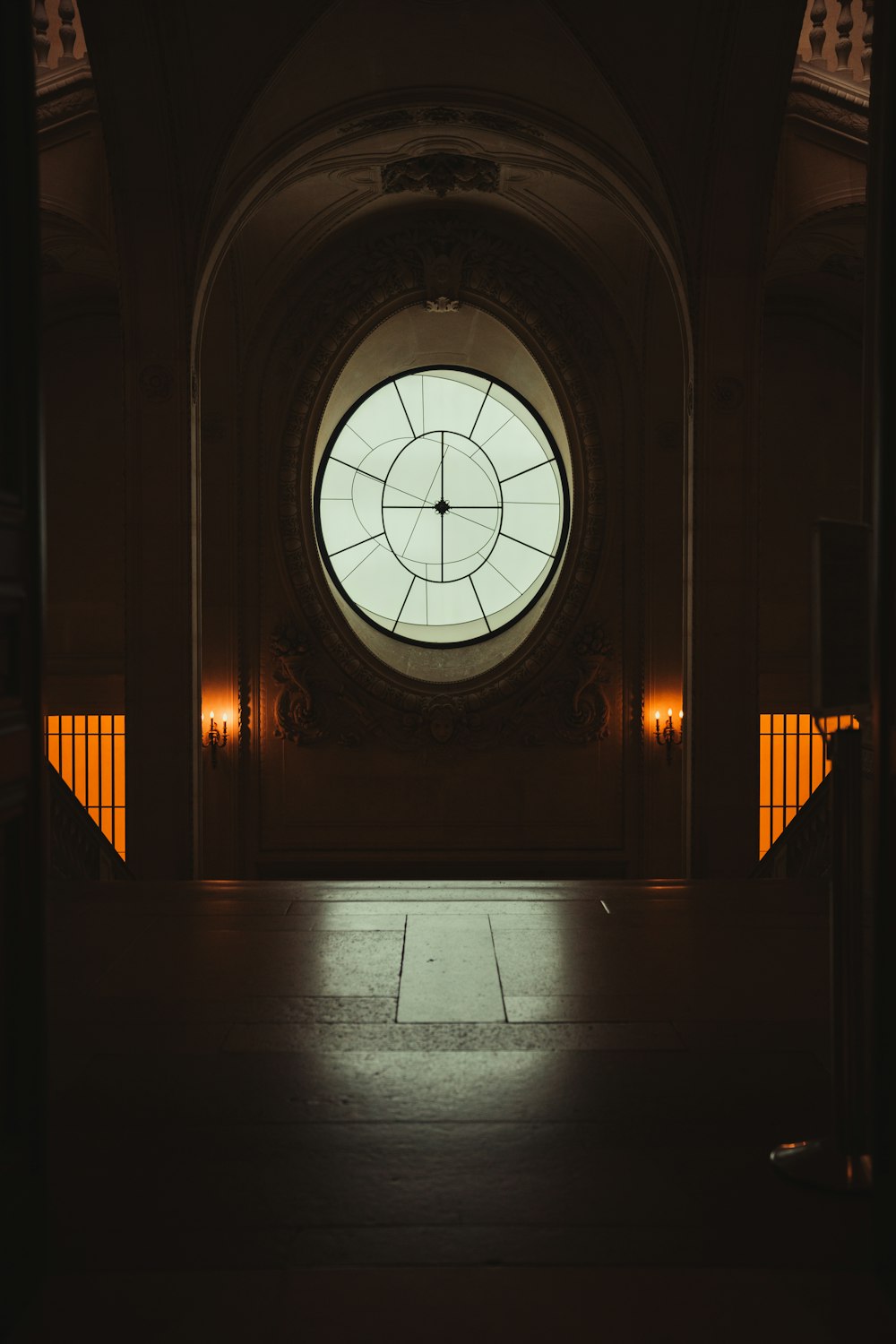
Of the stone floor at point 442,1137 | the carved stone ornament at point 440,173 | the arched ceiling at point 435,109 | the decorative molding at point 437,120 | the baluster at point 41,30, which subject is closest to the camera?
the stone floor at point 442,1137

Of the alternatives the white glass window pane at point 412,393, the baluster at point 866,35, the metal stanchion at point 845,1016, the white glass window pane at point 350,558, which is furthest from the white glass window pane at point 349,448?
the metal stanchion at point 845,1016

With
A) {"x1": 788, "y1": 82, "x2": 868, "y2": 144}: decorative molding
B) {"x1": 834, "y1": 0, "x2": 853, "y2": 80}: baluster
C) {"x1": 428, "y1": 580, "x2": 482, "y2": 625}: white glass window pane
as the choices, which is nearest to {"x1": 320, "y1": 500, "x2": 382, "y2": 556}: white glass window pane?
{"x1": 428, "y1": 580, "x2": 482, "y2": 625}: white glass window pane

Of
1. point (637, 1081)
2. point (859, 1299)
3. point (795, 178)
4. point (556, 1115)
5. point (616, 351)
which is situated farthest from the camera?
point (616, 351)

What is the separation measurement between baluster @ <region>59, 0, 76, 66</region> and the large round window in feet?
17.0

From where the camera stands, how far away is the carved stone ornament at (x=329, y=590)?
12172 millimetres

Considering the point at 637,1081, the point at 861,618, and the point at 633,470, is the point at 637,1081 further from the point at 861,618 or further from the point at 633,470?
the point at 633,470

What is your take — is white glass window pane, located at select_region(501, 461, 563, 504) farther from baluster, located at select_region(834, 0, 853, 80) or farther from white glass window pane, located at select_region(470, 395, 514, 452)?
baluster, located at select_region(834, 0, 853, 80)

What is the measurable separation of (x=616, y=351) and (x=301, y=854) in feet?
20.9

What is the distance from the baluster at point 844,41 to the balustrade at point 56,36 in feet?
18.9

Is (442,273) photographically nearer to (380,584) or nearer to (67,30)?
(380,584)

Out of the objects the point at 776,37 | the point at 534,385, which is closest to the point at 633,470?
the point at 534,385

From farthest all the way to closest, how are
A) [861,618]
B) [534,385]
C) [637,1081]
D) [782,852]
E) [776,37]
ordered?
[534,385] → [776,37] → [782,852] → [637,1081] → [861,618]

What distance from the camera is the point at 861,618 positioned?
99.3 inches

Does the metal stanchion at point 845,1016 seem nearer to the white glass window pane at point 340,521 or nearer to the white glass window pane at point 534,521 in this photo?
the white glass window pane at point 534,521
